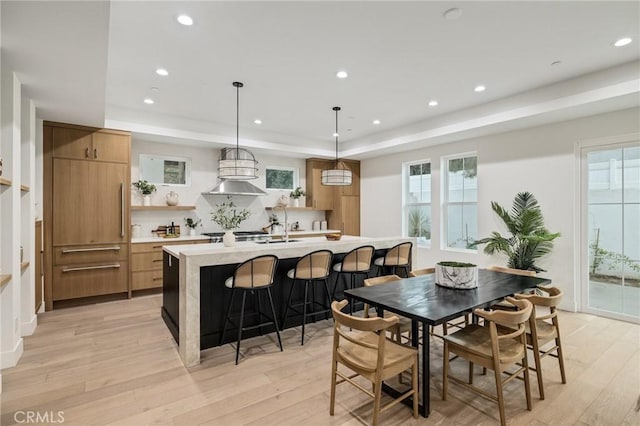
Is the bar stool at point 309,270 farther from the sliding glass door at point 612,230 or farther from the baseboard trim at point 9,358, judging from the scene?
the sliding glass door at point 612,230

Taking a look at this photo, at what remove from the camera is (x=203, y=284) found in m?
3.22

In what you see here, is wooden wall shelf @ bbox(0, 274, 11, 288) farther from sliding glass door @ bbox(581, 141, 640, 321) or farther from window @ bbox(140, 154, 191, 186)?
sliding glass door @ bbox(581, 141, 640, 321)

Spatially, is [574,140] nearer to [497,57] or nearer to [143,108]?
[497,57]

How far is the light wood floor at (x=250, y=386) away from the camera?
2.19m

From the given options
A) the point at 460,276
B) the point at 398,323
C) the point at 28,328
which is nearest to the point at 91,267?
the point at 28,328

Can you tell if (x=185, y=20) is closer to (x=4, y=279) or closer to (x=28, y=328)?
(x=4, y=279)

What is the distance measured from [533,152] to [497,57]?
2114mm

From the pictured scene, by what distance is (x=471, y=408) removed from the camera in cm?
228

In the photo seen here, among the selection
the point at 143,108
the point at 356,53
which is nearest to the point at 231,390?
the point at 356,53

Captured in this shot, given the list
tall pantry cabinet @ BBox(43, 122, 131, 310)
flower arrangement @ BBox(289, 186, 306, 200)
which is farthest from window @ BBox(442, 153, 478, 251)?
tall pantry cabinet @ BBox(43, 122, 131, 310)

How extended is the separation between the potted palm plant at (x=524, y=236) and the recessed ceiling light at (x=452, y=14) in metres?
3.14

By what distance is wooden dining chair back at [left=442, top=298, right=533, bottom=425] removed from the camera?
2.08 m

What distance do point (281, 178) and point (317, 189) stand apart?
0.87 meters

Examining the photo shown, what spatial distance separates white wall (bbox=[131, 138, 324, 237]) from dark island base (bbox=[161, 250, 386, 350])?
2327 millimetres
